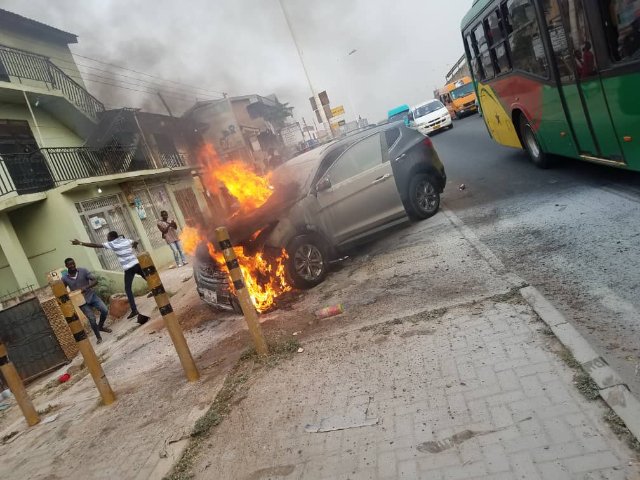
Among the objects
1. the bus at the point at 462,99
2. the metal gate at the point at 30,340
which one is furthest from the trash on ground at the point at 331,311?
the bus at the point at 462,99

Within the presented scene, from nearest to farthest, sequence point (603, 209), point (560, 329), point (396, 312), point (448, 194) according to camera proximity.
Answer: point (560, 329)
point (396, 312)
point (603, 209)
point (448, 194)

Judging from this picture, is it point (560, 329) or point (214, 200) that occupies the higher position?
point (214, 200)

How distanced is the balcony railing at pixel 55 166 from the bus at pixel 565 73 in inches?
469

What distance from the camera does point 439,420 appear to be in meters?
2.89

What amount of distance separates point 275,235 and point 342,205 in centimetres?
139

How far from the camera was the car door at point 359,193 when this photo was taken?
6.98m

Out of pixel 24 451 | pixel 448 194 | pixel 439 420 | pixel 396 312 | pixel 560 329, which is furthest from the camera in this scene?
pixel 448 194

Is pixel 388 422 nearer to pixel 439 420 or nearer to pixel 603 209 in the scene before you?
pixel 439 420

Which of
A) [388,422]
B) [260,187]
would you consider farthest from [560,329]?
[260,187]

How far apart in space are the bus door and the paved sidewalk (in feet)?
11.2

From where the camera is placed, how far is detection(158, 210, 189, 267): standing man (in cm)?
1240

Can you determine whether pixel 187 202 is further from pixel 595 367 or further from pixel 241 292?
pixel 595 367

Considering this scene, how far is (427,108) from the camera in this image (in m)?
25.3

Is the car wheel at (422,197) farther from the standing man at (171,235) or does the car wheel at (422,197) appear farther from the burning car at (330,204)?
the standing man at (171,235)
